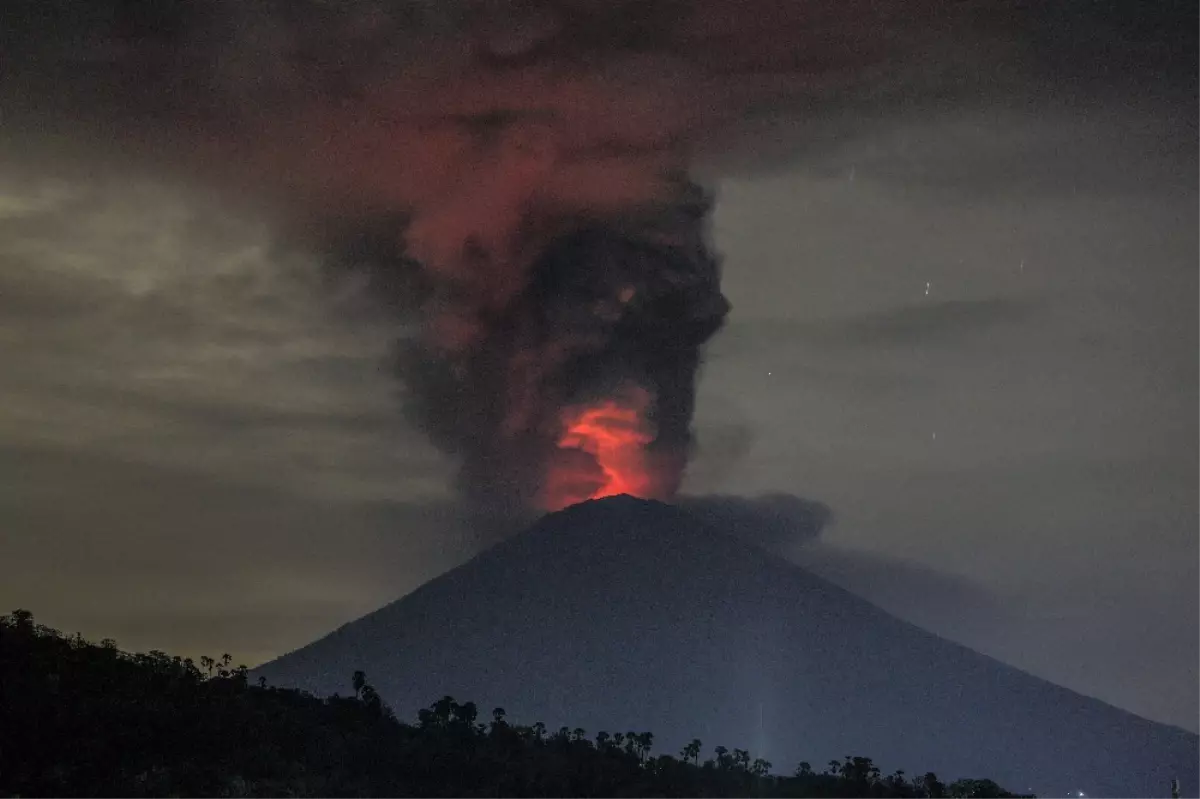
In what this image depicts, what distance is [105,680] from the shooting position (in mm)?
88250

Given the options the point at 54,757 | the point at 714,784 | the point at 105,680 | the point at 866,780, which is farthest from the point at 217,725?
the point at 866,780

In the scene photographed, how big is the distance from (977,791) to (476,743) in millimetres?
35751

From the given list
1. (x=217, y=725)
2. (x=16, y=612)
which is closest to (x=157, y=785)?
(x=217, y=725)

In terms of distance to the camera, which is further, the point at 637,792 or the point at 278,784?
the point at 637,792

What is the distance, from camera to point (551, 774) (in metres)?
97.4

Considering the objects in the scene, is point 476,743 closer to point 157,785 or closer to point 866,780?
point 866,780

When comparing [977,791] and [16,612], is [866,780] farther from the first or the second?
[16,612]

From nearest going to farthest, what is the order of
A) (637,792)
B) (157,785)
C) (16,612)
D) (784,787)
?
(157,785), (16,612), (637,792), (784,787)

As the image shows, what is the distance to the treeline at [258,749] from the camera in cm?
7356

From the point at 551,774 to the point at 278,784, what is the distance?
2379cm

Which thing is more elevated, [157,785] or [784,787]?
[784,787]

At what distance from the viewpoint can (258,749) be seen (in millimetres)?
83438

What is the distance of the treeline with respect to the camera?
2896 inches

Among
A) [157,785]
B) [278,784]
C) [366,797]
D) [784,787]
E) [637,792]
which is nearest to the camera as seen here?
[157,785]
